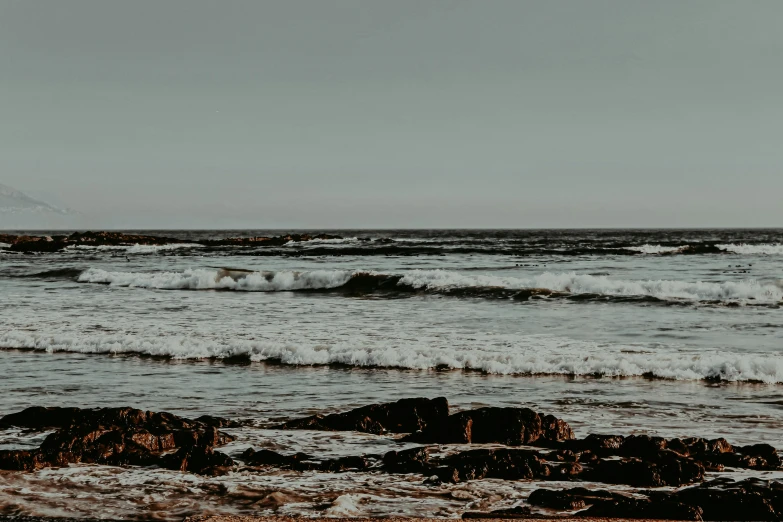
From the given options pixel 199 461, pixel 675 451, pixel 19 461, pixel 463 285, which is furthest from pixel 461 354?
pixel 463 285

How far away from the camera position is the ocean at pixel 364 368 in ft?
19.7

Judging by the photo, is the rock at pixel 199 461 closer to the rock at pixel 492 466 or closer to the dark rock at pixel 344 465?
the dark rock at pixel 344 465

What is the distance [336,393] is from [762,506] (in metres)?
5.99

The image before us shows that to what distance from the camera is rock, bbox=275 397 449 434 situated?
799 centimetres

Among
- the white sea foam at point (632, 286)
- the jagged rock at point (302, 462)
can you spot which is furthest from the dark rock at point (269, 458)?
the white sea foam at point (632, 286)

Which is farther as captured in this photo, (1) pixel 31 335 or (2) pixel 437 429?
(1) pixel 31 335

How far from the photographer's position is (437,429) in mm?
7641

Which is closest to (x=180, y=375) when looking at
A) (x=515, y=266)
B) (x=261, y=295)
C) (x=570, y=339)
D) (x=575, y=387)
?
(x=575, y=387)

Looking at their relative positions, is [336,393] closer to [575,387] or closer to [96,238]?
[575,387]

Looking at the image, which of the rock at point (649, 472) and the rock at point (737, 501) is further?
the rock at point (649, 472)

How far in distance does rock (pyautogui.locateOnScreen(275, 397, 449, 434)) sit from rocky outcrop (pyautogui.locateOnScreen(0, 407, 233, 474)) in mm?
1005

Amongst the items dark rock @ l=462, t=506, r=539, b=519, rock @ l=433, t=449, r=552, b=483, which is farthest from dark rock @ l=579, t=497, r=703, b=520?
rock @ l=433, t=449, r=552, b=483

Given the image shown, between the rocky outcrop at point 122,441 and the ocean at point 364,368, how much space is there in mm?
222

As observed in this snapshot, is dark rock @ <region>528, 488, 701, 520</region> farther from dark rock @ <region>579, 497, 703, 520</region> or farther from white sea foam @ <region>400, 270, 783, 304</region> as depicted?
white sea foam @ <region>400, 270, 783, 304</region>
